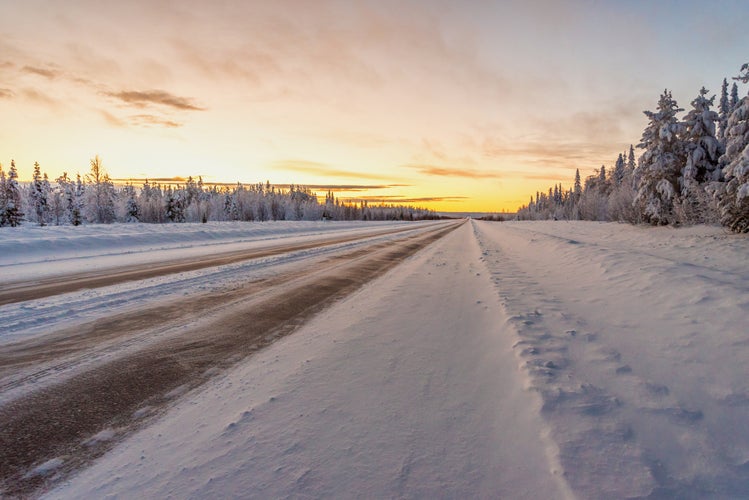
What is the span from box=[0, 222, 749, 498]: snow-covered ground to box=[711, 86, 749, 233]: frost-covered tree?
1027 centimetres

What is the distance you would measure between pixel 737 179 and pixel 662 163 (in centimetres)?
1335

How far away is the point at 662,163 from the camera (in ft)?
82.2

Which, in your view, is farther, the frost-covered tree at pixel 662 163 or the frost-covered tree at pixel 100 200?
the frost-covered tree at pixel 100 200

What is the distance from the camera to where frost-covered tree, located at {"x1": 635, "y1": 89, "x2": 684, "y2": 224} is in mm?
24703

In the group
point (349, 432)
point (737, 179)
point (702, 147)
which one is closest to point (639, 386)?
point (349, 432)

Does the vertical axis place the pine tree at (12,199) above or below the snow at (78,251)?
above

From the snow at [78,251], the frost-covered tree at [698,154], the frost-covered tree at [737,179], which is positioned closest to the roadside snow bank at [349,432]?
the snow at [78,251]

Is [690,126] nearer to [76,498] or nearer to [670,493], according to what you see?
[670,493]

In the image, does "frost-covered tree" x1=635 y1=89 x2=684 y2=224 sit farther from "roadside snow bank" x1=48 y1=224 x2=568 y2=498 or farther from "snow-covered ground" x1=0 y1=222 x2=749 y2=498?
"roadside snow bank" x1=48 y1=224 x2=568 y2=498

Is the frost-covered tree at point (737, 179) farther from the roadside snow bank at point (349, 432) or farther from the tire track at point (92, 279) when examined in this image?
the tire track at point (92, 279)

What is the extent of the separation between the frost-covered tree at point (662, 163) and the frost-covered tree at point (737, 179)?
977 cm

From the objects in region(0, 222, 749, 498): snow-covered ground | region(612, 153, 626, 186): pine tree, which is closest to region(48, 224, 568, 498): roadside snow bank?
region(0, 222, 749, 498): snow-covered ground

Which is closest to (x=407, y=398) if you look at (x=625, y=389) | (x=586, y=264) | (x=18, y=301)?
(x=625, y=389)

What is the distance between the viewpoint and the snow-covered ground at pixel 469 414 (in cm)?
224
